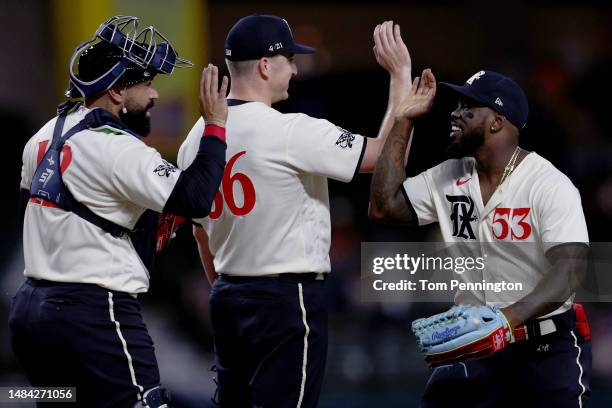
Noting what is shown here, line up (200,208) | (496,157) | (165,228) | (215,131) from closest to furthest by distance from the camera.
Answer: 1. (200,208)
2. (215,131)
3. (496,157)
4. (165,228)

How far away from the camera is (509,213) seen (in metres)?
4.68

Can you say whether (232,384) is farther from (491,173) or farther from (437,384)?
(491,173)

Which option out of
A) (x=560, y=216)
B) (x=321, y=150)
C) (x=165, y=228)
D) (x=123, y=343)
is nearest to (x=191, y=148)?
(x=165, y=228)

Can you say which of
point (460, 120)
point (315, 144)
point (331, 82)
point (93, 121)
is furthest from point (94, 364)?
point (331, 82)

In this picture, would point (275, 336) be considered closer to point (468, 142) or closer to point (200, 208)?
point (200, 208)

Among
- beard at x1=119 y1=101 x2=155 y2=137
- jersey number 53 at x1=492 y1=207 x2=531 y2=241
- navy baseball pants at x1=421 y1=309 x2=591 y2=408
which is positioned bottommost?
navy baseball pants at x1=421 y1=309 x2=591 y2=408

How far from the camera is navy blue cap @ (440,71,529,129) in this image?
4.75 m

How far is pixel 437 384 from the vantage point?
4.82 metres

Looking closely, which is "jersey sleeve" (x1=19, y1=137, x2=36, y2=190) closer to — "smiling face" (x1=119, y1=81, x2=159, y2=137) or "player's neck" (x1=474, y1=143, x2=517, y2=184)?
"smiling face" (x1=119, y1=81, x2=159, y2=137)

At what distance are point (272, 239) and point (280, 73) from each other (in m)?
0.79

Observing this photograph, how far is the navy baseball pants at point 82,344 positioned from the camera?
4.24 m

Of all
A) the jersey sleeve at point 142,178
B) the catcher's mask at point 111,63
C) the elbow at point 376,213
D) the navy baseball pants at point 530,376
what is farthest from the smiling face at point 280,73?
the navy baseball pants at point 530,376

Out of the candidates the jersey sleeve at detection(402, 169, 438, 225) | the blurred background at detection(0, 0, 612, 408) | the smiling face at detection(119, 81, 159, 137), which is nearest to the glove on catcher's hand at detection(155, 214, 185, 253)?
the smiling face at detection(119, 81, 159, 137)

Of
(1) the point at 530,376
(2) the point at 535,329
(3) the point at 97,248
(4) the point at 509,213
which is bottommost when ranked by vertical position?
(1) the point at 530,376
